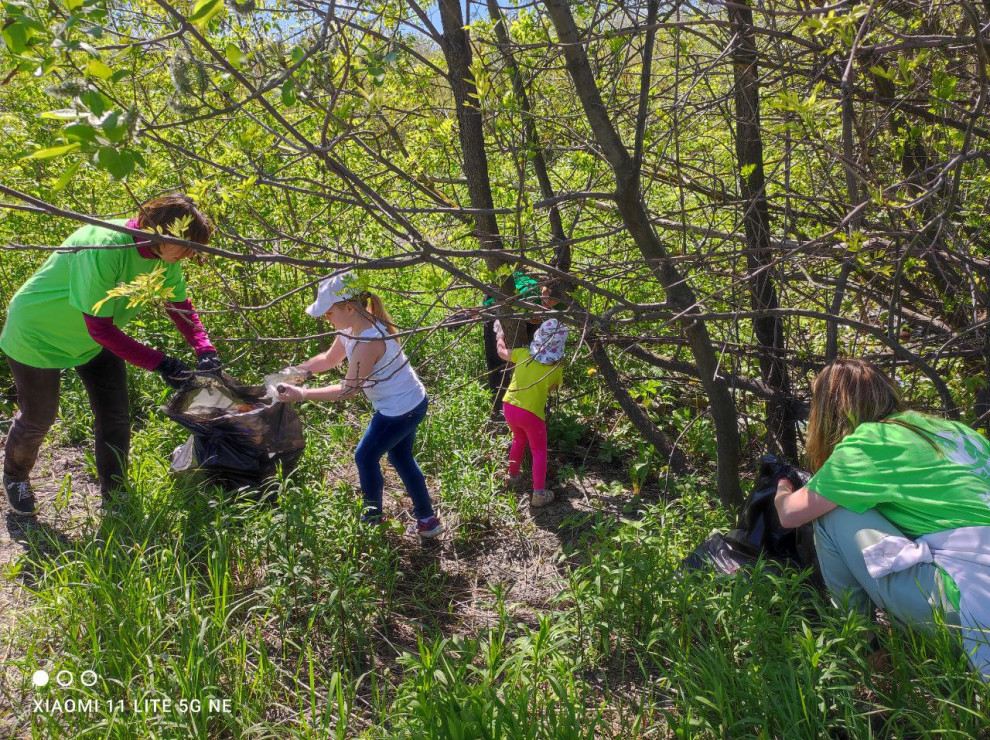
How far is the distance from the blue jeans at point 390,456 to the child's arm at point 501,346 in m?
0.65

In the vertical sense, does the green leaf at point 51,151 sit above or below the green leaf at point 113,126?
below

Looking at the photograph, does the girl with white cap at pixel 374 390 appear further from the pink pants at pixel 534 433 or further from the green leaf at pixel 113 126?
the green leaf at pixel 113 126

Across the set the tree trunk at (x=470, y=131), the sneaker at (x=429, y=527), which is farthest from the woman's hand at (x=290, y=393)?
the tree trunk at (x=470, y=131)

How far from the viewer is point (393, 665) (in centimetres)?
278

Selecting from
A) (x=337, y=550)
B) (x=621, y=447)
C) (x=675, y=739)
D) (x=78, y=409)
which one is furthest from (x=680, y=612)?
(x=78, y=409)

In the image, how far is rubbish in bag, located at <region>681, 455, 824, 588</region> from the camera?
292cm

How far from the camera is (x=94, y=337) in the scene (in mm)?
3229

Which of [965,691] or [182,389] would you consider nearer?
[965,691]

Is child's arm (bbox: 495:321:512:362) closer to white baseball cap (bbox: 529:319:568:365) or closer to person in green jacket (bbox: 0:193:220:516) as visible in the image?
white baseball cap (bbox: 529:319:568:365)

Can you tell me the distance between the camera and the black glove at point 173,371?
347 centimetres

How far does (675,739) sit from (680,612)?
48 centimetres

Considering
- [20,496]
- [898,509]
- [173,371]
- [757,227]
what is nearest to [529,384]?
[757,227]

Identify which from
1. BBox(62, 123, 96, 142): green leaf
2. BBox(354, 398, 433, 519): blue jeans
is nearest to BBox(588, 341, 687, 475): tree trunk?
BBox(354, 398, 433, 519): blue jeans

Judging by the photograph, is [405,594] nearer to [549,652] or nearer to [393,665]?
[393,665]
